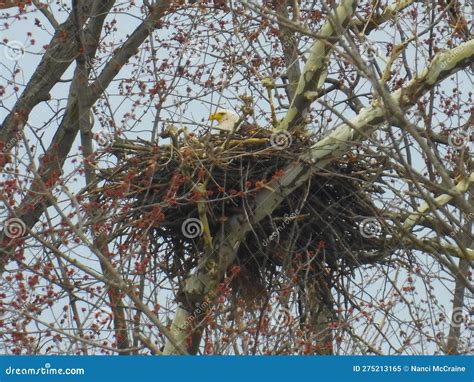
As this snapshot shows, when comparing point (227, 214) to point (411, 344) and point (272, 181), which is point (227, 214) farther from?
point (411, 344)

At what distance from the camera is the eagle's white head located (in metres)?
8.70

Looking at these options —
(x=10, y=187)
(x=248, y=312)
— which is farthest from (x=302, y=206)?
(x=10, y=187)

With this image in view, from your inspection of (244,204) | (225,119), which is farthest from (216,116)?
(244,204)

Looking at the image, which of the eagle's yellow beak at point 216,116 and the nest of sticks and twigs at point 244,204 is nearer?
the nest of sticks and twigs at point 244,204

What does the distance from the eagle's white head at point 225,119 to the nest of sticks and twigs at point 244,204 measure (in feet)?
0.43

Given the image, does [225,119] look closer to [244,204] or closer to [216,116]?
[216,116]

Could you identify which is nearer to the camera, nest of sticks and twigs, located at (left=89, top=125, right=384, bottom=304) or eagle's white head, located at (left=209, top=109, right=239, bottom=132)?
nest of sticks and twigs, located at (left=89, top=125, right=384, bottom=304)

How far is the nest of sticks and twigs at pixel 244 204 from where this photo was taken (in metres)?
8.22

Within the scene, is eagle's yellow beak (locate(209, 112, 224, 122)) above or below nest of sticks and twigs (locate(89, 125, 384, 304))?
above

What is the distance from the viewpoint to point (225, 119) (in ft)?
28.9

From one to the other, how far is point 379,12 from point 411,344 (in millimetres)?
2360

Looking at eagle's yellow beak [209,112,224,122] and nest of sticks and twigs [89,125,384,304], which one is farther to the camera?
eagle's yellow beak [209,112,224,122]

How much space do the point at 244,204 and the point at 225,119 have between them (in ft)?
2.37

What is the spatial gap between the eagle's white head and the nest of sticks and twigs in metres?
0.13
